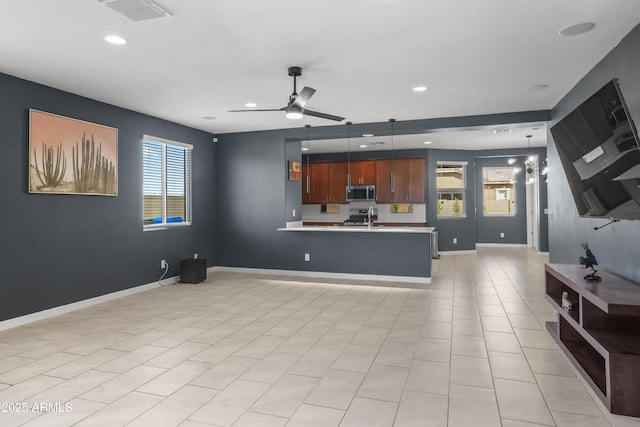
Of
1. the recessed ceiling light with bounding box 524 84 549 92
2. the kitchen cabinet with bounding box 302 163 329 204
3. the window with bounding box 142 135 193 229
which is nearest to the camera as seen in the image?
the recessed ceiling light with bounding box 524 84 549 92

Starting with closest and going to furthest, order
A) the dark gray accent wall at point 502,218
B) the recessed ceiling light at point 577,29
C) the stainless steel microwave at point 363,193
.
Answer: the recessed ceiling light at point 577,29 → the stainless steel microwave at point 363,193 → the dark gray accent wall at point 502,218

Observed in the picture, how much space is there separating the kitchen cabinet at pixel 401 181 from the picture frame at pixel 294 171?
292cm

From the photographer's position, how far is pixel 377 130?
21.1ft

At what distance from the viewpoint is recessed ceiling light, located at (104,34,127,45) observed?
316cm

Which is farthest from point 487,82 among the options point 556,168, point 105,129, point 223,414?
point 105,129

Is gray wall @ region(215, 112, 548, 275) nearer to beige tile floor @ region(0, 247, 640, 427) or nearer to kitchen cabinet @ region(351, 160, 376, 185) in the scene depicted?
beige tile floor @ region(0, 247, 640, 427)

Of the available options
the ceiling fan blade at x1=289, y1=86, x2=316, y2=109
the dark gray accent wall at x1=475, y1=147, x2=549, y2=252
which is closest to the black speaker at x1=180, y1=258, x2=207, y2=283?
the ceiling fan blade at x1=289, y1=86, x2=316, y2=109

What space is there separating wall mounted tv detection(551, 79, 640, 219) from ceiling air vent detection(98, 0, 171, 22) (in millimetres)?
3028

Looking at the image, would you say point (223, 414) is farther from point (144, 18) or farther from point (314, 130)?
point (314, 130)

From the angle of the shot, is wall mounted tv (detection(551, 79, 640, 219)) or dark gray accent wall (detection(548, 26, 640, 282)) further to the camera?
dark gray accent wall (detection(548, 26, 640, 282))

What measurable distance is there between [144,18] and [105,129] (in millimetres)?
2779

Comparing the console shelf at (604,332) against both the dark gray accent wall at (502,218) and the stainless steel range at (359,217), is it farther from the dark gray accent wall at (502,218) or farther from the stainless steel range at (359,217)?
the dark gray accent wall at (502,218)

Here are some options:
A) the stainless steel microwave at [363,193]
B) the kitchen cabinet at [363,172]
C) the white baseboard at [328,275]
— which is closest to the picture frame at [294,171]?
the white baseboard at [328,275]

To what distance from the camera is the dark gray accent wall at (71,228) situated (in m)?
4.08
